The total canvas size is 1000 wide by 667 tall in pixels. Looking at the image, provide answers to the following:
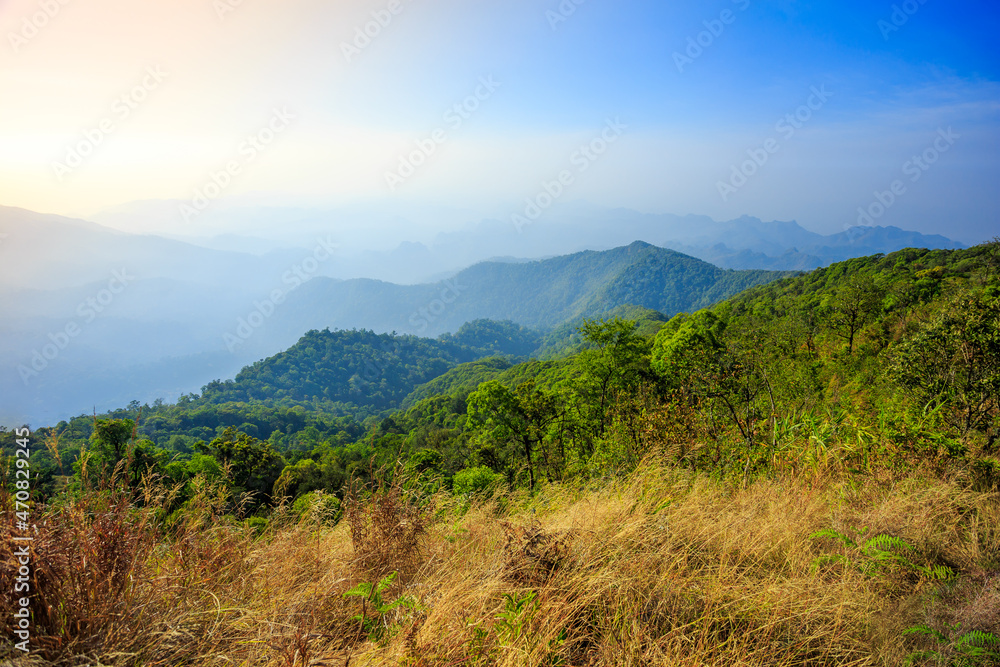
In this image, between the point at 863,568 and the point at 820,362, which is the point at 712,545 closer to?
the point at 863,568

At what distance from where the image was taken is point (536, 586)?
2.44 meters

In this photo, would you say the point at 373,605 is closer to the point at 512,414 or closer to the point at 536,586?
the point at 536,586

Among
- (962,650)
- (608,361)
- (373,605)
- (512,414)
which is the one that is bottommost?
(512,414)

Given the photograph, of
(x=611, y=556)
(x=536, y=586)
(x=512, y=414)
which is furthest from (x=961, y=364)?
(x=512, y=414)

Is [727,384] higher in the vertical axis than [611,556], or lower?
higher

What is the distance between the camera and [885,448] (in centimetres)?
403

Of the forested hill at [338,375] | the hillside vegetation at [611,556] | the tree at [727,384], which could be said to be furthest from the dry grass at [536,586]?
the forested hill at [338,375]

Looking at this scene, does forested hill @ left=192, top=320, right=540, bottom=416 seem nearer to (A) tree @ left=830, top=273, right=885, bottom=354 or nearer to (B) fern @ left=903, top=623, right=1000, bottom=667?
(A) tree @ left=830, top=273, right=885, bottom=354

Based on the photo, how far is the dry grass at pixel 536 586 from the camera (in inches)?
76.8

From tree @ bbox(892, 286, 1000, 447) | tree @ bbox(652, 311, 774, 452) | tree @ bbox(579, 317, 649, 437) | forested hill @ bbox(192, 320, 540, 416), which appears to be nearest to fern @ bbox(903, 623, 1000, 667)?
tree @ bbox(892, 286, 1000, 447)

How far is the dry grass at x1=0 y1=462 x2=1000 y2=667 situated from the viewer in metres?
1.95

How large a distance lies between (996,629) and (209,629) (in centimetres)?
398

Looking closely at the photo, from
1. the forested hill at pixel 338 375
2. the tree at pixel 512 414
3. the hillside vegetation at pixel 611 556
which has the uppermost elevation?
the forested hill at pixel 338 375

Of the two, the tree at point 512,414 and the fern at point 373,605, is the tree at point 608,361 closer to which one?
the tree at point 512,414
